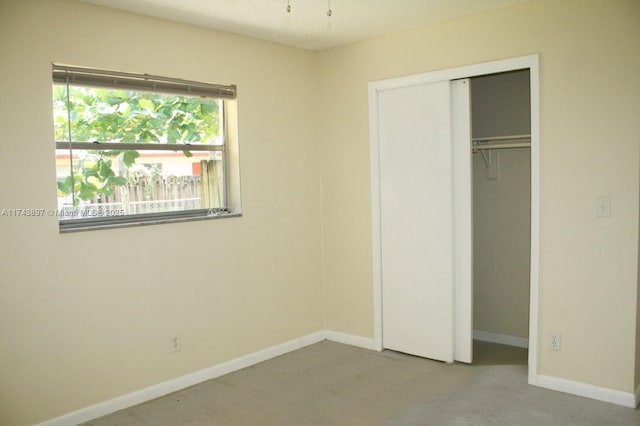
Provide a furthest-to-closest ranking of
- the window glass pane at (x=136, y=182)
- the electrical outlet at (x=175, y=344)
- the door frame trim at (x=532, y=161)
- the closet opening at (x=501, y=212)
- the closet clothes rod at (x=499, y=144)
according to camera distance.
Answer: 1. the closet opening at (x=501, y=212)
2. the closet clothes rod at (x=499, y=144)
3. the electrical outlet at (x=175, y=344)
4. the door frame trim at (x=532, y=161)
5. the window glass pane at (x=136, y=182)

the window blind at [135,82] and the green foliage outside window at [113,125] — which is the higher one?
the window blind at [135,82]

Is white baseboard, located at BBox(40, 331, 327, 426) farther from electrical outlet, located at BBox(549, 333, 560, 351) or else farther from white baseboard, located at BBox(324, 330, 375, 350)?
electrical outlet, located at BBox(549, 333, 560, 351)

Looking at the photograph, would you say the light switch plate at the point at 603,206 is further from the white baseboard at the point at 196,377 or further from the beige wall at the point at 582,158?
the white baseboard at the point at 196,377

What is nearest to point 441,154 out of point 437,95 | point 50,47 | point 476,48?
point 437,95

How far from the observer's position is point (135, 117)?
365 centimetres

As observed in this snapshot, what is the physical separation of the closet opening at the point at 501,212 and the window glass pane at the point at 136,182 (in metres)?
2.17

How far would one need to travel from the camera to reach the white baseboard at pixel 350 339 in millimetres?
4555

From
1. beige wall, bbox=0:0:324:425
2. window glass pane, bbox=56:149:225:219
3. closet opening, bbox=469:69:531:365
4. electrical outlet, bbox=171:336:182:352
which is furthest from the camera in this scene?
closet opening, bbox=469:69:531:365

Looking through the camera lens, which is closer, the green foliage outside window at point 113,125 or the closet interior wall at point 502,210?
the green foliage outside window at point 113,125

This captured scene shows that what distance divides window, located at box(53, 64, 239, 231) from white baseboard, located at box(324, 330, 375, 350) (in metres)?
1.41

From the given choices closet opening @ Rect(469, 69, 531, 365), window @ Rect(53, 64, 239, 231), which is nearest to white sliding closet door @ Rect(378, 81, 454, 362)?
closet opening @ Rect(469, 69, 531, 365)

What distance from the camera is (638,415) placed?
125 inches

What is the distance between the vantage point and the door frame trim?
3553mm

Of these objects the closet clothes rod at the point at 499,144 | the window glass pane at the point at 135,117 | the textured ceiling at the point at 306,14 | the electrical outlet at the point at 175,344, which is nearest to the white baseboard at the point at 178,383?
the electrical outlet at the point at 175,344
